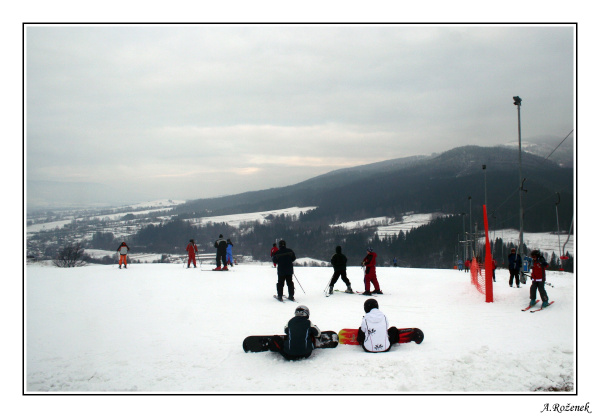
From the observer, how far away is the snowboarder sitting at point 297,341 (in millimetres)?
7277

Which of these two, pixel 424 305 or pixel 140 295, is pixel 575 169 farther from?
pixel 140 295

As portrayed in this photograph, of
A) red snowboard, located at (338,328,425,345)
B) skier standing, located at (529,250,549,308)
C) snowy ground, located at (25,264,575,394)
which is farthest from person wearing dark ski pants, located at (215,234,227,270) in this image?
skier standing, located at (529,250,549,308)

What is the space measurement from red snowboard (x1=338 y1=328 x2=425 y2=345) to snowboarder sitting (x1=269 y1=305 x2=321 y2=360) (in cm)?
86

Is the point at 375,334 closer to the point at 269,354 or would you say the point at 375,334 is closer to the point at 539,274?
the point at 269,354

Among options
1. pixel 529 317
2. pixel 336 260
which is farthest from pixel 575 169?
pixel 336 260

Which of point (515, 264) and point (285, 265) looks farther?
point (515, 264)

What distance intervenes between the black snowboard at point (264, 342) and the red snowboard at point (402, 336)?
27 cm

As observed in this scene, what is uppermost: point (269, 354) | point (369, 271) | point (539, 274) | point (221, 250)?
point (539, 274)

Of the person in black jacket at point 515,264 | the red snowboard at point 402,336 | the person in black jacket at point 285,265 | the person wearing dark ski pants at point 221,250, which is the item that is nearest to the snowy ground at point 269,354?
the red snowboard at point 402,336

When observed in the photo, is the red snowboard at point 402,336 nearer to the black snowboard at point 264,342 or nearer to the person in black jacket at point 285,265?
the black snowboard at point 264,342

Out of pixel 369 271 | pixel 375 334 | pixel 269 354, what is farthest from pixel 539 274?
pixel 269 354

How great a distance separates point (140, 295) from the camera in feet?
43.9

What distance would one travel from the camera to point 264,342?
303 inches

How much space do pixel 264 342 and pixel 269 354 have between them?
0.26 metres
